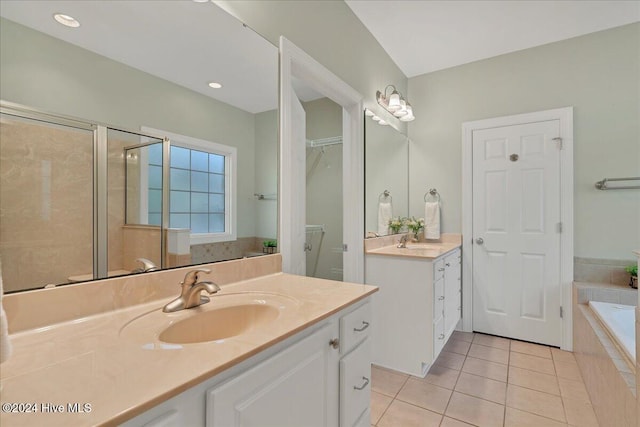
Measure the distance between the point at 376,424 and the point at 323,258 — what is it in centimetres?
149

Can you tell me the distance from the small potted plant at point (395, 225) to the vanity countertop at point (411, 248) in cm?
6

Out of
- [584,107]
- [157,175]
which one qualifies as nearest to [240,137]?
[157,175]

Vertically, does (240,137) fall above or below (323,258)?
above

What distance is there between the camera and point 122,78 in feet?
3.26

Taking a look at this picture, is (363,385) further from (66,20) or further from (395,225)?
(395,225)

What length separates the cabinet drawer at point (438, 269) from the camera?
2.15m

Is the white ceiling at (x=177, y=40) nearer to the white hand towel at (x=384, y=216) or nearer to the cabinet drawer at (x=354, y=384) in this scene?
the cabinet drawer at (x=354, y=384)

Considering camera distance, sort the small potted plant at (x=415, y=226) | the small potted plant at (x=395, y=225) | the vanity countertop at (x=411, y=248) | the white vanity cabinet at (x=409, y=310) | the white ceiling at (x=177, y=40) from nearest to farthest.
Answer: the white ceiling at (x=177, y=40), the white vanity cabinet at (x=409, y=310), the vanity countertop at (x=411, y=248), the small potted plant at (x=395, y=225), the small potted plant at (x=415, y=226)

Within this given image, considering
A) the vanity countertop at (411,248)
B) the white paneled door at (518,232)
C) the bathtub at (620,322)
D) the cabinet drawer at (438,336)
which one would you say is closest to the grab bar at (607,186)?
the white paneled door at (518,232)

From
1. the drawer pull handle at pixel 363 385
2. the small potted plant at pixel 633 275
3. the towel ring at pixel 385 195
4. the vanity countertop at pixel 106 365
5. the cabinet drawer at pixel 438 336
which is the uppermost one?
the towel ring at pixel 385 195

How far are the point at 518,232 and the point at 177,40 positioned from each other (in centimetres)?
308

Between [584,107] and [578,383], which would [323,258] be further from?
[584,107]

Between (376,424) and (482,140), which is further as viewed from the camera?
(482,140)

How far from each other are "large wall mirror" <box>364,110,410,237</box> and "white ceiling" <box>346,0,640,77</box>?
72 cm
